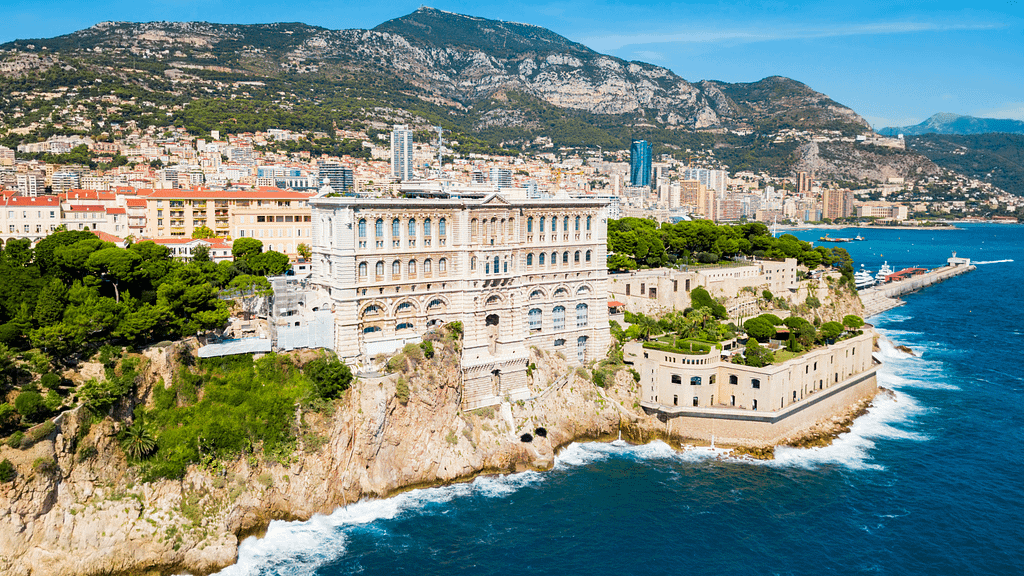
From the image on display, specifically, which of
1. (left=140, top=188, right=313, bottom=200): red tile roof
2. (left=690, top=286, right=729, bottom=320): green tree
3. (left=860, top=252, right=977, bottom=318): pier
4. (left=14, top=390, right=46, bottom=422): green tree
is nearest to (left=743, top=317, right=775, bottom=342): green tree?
(left=690, top=286, right=729, bottom=320): green tree

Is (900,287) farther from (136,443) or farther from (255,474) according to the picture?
(136,443)

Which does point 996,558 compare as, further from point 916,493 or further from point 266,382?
point 266,382

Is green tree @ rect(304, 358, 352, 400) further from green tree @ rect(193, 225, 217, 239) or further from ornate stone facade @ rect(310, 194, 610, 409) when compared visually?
green tree @ rect(193, 225, 217, 239)

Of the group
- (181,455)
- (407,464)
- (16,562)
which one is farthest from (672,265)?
(16,562)

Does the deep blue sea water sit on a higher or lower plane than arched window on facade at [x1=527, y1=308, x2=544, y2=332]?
lower

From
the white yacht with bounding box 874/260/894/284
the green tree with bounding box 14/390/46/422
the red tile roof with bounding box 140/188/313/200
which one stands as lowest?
the white yacht with bounding box 874/260/894/284

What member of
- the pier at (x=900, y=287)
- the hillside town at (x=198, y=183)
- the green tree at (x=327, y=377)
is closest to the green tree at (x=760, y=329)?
the hillside town at (x=198, y=183)

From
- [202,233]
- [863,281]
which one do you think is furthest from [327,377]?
[863,281]

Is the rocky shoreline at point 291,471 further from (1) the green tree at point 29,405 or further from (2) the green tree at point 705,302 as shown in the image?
(2) the green tree at point 705,302
